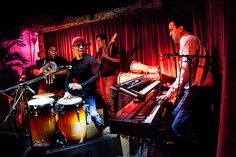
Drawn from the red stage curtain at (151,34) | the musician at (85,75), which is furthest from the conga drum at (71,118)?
the red stage curtain at (151,34)

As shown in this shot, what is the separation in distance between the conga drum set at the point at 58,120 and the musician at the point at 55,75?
2425mm

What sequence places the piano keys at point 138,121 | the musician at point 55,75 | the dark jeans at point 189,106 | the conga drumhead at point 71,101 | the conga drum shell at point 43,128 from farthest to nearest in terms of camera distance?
the musician at point 55,75, the conga drum shell at point 43,128, the conga drumhead at point 71,101, the dark jeans at point 189,106, the piano keys at point 138,121

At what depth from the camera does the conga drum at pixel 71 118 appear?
455 cm

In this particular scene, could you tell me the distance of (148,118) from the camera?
2.99m

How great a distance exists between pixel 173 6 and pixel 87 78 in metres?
2.99

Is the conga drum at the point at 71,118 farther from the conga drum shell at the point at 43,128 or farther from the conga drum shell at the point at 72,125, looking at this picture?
the conga drum shell at the point at 43,128

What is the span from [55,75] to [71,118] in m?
3.38

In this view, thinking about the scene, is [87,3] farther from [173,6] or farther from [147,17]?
[173,6]

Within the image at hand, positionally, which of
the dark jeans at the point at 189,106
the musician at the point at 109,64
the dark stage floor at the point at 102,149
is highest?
the musician at the point at 109,64

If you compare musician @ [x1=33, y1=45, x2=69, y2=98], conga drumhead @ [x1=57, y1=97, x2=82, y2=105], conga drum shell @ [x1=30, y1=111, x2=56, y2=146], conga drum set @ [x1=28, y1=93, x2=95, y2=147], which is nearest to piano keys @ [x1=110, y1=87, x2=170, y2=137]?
conga drumhead @ [x1=57, y1=97, x2=82, y2=105]

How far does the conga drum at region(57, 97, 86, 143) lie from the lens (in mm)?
4551

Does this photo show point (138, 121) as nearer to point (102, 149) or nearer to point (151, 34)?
point (102, 149)

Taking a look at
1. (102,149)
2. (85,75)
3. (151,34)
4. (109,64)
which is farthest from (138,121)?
(151,34)

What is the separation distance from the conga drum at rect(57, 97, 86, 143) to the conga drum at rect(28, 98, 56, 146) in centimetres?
30
